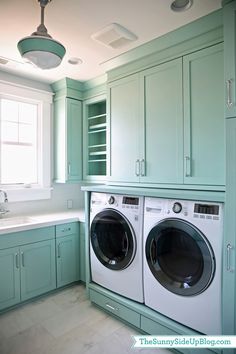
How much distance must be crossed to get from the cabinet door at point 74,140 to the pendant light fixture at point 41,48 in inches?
56.5

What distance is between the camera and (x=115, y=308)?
6.98 feet

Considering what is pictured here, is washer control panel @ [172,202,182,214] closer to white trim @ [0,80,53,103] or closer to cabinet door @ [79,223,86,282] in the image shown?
cabinet door @ [79,223,86,282]

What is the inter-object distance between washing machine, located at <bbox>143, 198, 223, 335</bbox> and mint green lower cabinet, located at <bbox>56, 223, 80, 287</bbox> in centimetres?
116

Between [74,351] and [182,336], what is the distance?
82 cm

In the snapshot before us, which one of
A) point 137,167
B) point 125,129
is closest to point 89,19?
point 125,129

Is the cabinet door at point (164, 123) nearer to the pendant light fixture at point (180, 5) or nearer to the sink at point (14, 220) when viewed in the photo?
the pendant light fixture at point (180, 5)

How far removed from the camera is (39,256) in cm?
249

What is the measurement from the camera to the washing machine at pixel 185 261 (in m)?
1.51

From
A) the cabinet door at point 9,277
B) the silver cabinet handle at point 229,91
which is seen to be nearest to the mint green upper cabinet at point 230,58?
the silver cabinet handle at point 229,91

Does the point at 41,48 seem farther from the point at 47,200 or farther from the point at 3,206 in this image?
the point at 47,200

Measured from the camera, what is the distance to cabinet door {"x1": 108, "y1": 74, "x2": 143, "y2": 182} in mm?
2281

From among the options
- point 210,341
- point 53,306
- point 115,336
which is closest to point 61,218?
point 53,306

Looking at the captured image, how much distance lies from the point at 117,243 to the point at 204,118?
133 cm

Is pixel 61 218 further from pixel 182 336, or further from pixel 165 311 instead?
pixel 182 336
